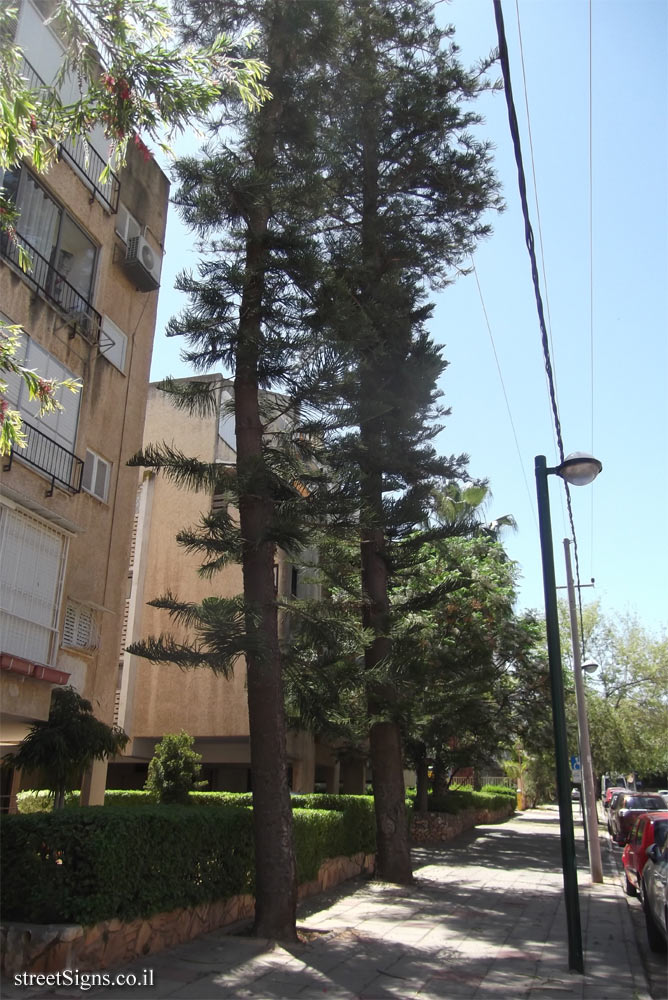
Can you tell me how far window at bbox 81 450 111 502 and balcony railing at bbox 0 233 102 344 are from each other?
2.16m

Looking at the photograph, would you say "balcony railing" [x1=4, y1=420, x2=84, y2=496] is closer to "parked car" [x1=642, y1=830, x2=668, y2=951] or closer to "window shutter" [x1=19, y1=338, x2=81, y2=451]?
"window shutter" [x1=19, y1=338, x2=81, y2=451]

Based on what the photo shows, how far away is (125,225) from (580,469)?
11694 millimetres

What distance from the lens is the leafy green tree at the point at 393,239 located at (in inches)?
551

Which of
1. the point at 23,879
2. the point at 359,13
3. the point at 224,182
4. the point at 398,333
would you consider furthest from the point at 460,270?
the point at 23,879

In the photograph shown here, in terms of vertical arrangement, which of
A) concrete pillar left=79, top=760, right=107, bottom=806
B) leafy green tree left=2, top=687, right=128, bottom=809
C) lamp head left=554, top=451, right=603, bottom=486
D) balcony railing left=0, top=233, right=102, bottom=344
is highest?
balcony railing left=0, top=233, right=102, bottom=344

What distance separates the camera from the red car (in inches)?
472

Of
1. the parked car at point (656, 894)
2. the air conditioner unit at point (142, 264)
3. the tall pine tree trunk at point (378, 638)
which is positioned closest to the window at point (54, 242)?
the air conditioner unit at point (142, 264)

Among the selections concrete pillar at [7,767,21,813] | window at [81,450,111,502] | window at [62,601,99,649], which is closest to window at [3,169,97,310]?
window at [81,450,111,502]

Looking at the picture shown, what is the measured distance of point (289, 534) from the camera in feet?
31.8

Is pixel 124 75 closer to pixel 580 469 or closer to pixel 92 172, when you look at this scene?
pixel 580 469

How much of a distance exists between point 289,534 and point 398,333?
22.5ft

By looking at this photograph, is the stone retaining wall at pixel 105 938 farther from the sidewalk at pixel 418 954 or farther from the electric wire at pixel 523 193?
the electric wire at pixel 523 193

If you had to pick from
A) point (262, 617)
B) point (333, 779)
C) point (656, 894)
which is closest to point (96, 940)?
point (262, 617)

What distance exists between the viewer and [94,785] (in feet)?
45.6
